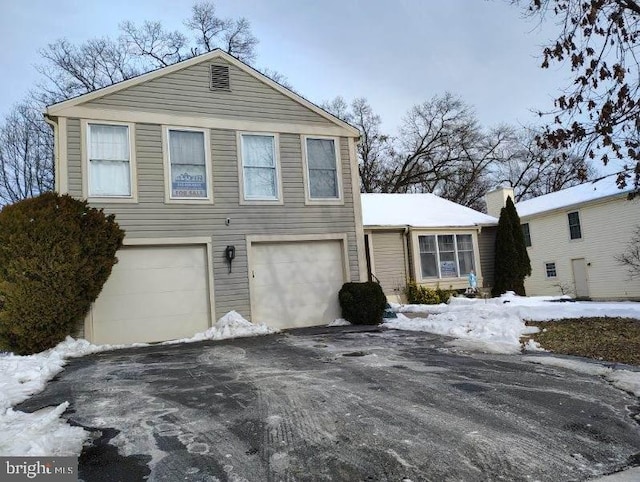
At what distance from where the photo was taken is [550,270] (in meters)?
23.4

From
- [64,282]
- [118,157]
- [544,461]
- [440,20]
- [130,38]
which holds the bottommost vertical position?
[544,461]

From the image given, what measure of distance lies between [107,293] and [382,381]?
682 centimetres

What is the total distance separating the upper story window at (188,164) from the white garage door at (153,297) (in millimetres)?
1282

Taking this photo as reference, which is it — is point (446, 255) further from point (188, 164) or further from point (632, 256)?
point (188, 164)

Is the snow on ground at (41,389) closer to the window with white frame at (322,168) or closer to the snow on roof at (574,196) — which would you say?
the window with white frame at (322,168)

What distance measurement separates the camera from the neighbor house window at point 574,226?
71.7ft

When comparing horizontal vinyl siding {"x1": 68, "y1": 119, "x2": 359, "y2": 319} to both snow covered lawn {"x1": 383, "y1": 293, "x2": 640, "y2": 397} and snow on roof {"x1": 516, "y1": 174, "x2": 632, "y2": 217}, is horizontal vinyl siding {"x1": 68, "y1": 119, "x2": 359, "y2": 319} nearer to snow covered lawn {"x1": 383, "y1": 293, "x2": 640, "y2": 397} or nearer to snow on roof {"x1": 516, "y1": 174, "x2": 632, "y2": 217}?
snow covered lawn {"x1": 383, "y1": 293, "x2": 640, "y2": 397}

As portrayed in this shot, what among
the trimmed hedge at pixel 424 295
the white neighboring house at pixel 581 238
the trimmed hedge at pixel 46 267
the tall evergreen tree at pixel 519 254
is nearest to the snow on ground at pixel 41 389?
the trimmed hedge at pixel 46 267

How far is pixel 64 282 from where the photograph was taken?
8398 millimetres

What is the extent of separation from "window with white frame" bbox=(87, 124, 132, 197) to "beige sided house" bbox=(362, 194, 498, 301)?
8718 millimetres

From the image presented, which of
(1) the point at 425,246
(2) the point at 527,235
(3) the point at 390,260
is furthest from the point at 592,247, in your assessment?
(3) the point at 390,260

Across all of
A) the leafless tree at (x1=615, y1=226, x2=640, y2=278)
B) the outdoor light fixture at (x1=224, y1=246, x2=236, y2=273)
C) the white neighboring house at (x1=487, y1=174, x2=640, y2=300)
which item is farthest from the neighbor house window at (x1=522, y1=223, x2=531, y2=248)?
the outdoor light fixture at (x1=224, y1=246, x2=236, y2=273)

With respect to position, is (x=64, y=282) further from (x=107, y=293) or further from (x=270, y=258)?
(x=270, y=258)

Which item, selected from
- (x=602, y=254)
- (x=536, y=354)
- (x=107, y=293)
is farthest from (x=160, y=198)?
(x=602, y=254)
